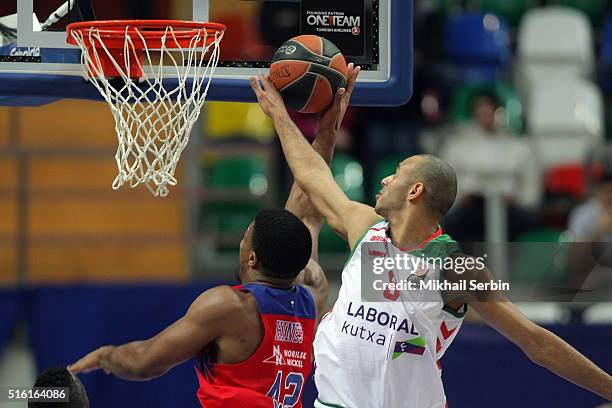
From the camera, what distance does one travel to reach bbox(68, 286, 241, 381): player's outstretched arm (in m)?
4.45

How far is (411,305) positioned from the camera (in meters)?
Result: 4.23

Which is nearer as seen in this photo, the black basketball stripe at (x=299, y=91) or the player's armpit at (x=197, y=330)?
the player's armpit at (x=197, y=330)

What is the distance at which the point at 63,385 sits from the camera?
160 inches

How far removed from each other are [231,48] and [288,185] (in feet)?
11.8

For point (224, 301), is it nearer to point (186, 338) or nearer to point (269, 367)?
point (186, 338)

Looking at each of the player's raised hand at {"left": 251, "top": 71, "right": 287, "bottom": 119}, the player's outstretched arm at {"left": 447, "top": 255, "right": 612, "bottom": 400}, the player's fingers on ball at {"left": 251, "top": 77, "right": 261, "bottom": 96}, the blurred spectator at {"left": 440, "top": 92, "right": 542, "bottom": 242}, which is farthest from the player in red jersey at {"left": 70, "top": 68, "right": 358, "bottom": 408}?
the blurred spectator at {"left": 440, "top": 92, "right": 542, "bottom": 242}

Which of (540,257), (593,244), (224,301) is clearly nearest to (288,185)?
(540,257)

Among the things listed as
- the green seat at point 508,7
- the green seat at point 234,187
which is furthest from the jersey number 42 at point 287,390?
the green seat at point 508,7

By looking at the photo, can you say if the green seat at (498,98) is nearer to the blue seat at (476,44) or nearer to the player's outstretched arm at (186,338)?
the blue seat at (476,44)

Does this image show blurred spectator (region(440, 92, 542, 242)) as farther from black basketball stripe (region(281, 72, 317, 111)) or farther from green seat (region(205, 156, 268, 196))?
black basketball stripe (region(281, 72, 317, 111))

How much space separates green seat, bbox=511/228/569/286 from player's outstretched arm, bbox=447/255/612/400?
326 centimetres

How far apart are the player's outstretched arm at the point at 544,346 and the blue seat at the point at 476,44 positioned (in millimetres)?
6956

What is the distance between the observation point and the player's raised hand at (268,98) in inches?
185

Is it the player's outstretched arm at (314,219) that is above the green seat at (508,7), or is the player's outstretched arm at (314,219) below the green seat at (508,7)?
below
